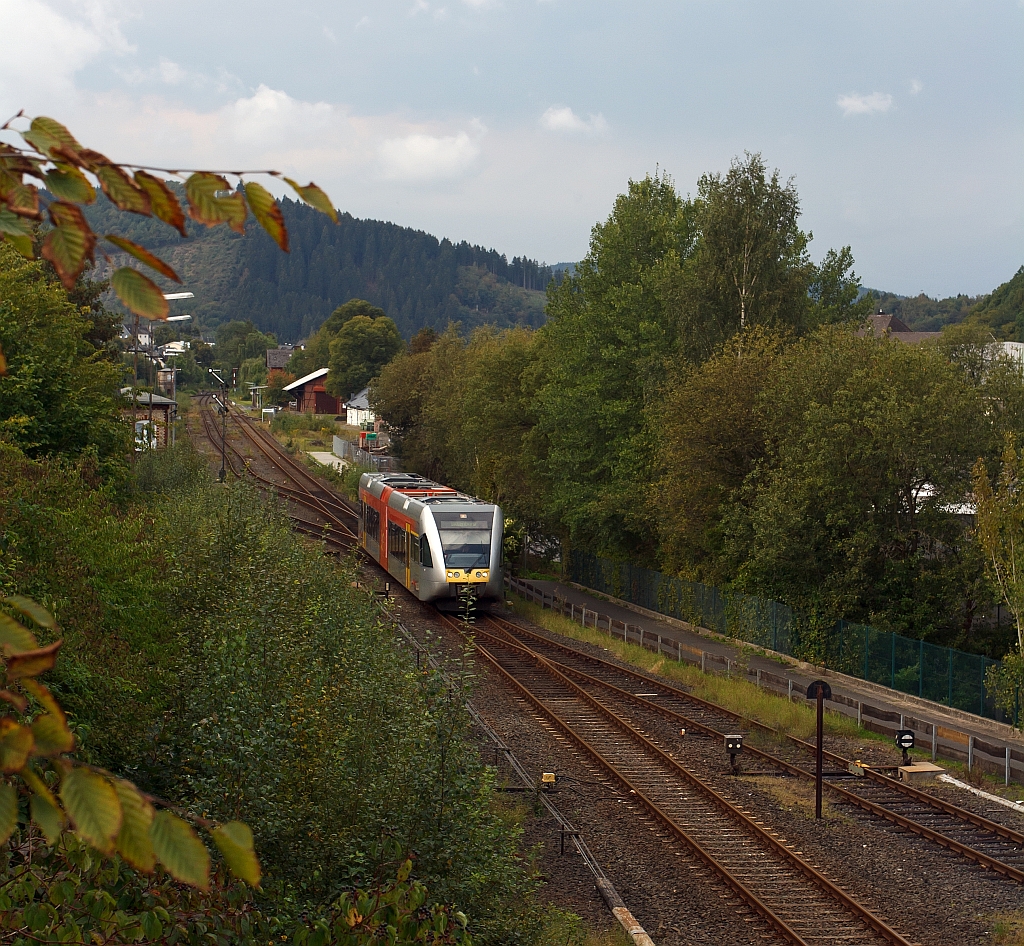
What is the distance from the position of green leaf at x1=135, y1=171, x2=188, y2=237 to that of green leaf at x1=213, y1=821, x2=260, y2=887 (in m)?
1.32

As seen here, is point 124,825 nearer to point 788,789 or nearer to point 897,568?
point 788,789

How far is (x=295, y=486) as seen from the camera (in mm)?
62688

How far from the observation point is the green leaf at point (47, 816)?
2.00 metres

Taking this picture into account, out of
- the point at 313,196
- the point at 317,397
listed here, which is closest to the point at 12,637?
the point at 313,196

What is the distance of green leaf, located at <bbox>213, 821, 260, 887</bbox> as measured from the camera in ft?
6.64

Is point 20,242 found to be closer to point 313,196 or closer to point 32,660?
point 313,196

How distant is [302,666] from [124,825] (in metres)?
9.20

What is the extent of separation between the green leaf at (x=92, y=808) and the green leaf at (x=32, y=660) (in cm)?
19

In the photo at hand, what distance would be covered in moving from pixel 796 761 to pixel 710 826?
4.28 meters

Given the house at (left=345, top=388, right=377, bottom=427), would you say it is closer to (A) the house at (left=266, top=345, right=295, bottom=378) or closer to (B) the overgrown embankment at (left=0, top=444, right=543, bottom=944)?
(A) the house at (left=266, top=345, right=295, bottom=378)

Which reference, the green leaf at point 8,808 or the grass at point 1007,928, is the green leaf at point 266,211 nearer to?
the green leaf at point 8,808

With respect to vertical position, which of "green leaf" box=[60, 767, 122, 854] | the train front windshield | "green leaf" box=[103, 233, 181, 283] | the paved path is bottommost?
the paved path

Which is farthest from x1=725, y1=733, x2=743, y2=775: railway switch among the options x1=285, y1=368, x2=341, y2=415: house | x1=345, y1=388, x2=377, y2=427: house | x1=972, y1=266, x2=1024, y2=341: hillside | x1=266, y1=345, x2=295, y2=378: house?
x1=266, y1=345, x2=295, y2=378: house

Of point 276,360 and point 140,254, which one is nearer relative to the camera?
point 140,254
